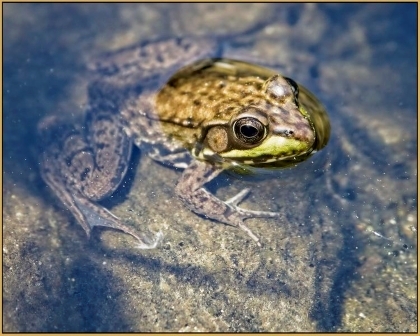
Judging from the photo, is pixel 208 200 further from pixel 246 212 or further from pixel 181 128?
pixel 181 128

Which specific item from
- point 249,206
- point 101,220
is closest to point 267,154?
point 249,206

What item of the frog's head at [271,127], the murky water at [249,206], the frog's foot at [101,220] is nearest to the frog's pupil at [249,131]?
the frog's head at [271,127]

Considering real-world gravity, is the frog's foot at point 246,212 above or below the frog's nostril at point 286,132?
below

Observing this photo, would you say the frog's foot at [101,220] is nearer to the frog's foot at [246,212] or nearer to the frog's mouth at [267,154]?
the frog's foot at [246,212]

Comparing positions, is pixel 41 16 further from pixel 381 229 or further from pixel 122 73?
pixel 381 229

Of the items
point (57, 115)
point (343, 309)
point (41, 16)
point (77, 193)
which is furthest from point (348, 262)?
point (41, 16)

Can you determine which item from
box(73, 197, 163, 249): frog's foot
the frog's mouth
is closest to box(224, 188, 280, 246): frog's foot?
the frog's mouth
